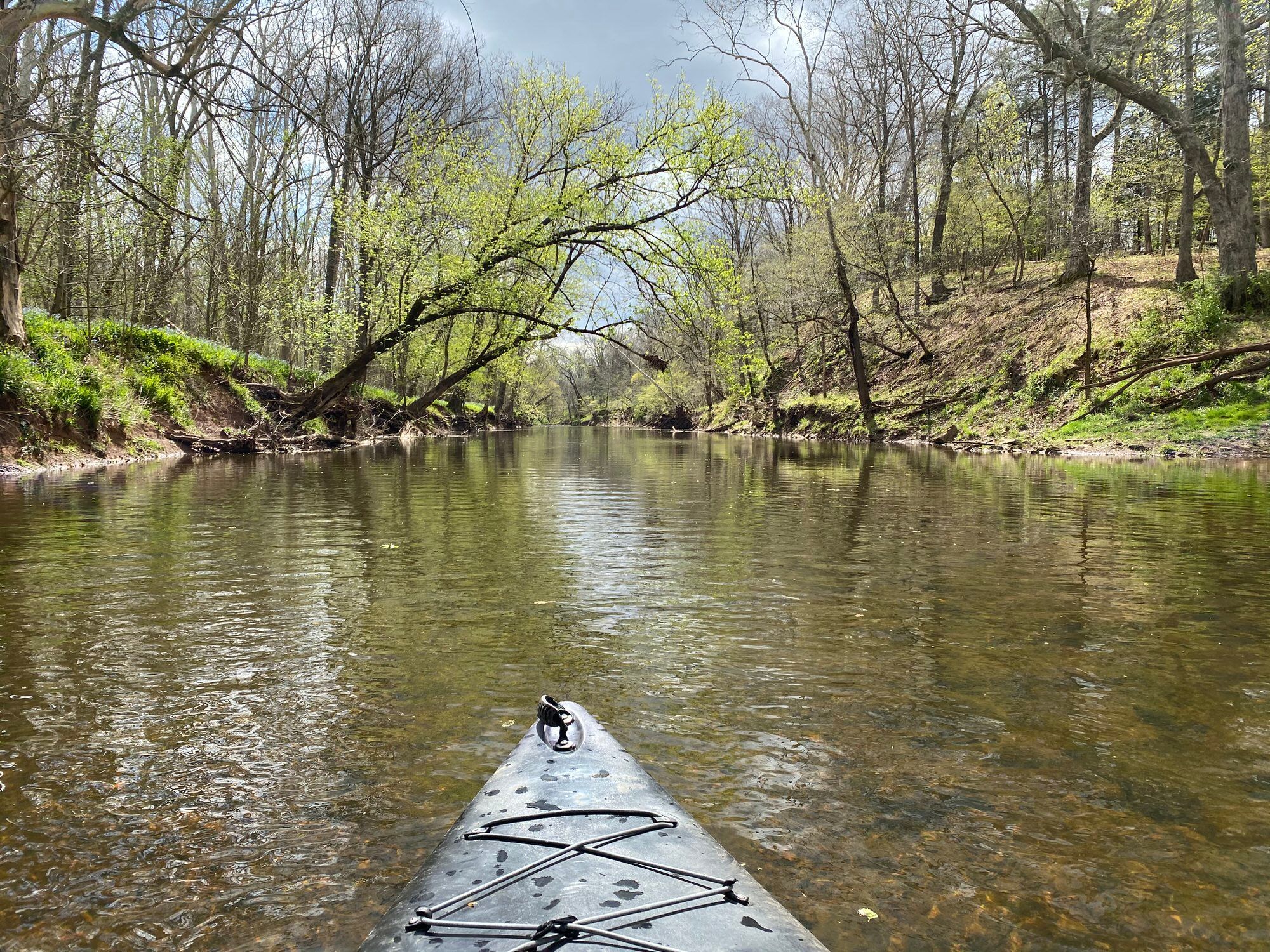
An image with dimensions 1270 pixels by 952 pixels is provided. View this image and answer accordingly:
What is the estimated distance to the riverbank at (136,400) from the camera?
499 inches

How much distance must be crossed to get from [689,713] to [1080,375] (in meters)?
20.1

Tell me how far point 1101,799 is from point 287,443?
2046 centimetres

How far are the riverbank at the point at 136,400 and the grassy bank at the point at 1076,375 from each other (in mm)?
19192

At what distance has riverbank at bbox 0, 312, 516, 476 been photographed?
1268 cm

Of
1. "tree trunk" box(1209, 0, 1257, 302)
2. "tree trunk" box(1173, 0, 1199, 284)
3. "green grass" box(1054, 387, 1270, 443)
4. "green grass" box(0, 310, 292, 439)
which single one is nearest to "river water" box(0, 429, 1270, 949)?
"green grass" box(0, 310, 292, 439)

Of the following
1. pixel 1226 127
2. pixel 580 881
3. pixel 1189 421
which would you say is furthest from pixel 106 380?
pixel 1226 127

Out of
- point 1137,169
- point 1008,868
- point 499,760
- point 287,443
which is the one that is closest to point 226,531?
point 499,760

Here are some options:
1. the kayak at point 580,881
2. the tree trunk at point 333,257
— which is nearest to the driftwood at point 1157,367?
the kayak at point 580,881

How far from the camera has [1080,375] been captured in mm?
19500

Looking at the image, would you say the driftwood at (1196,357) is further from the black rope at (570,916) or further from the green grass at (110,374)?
the green grass at (110,374)

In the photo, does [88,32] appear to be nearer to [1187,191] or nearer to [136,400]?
[136,400]

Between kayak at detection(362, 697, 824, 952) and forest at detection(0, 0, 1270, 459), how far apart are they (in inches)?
139

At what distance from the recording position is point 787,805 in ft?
8.73

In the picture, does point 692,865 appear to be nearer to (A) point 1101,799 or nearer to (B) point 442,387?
(A) point 1101,799
